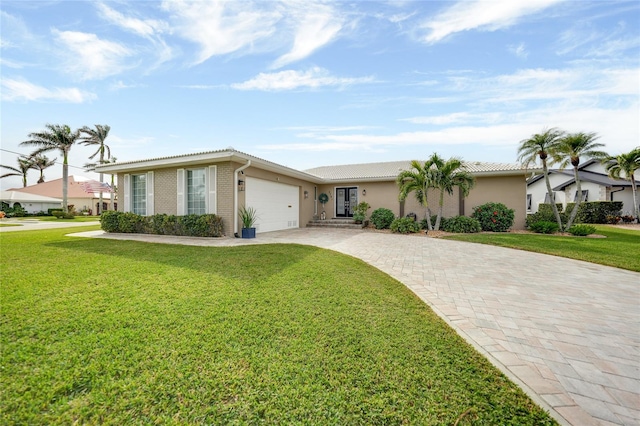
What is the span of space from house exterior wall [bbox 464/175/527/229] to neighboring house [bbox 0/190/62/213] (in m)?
45.4

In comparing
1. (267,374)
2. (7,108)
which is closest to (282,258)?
(267,374)

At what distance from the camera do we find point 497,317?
3127 mm

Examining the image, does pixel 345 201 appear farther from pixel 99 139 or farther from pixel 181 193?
pixel 99 139

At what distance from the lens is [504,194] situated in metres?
13.1

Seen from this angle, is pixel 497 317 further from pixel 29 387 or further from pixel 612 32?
pixel 612 32

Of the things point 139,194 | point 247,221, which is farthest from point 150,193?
point 247,221

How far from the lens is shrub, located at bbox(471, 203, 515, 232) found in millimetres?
12195

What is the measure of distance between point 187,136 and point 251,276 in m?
13.0

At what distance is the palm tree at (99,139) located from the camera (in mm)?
25812

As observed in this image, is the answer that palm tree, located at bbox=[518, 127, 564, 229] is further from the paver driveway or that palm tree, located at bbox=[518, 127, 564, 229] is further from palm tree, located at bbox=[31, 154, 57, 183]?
palm tree, located at bbox=[31, 154, 57, 183]

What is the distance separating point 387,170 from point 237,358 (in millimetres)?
15270

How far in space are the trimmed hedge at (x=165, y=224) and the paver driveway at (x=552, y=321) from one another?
21.0ft

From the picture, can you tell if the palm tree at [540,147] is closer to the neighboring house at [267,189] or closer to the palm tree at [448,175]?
the neighboring house at [267,189]

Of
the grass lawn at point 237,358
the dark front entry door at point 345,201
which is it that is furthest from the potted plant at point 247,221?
the dark front entry door at point 345,201
